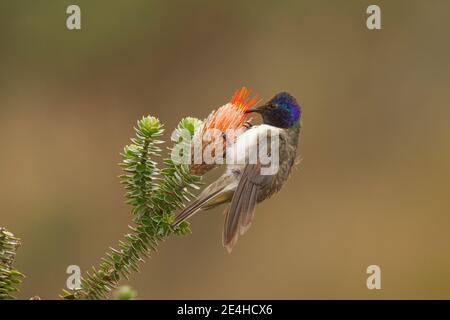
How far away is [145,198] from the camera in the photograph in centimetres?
221

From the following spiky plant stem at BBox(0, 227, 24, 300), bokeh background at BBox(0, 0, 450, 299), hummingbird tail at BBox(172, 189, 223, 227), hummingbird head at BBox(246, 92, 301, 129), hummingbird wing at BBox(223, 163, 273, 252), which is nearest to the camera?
spiky plant stem at BBox(0, 227, 24, 300)

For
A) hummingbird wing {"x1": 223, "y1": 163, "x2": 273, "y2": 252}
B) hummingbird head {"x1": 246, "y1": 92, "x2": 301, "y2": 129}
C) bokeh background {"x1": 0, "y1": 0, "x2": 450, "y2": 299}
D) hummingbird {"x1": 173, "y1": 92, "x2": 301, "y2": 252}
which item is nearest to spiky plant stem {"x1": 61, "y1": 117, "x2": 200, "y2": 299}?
hummingbird {"x1": 173, "y1": 92, "x2": 301, "y2": 252}

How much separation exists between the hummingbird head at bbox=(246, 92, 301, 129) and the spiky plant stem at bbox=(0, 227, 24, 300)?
210cm

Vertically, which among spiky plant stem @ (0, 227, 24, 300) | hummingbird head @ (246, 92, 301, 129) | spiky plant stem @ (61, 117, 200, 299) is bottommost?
spiky plant stem @ (0, 227, 24, 300)

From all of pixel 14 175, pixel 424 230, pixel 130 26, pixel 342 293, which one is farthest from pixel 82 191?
pixel 424 230

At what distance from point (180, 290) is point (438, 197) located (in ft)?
9.69

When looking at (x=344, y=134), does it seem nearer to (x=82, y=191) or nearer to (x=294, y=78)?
(x=294, y=78)

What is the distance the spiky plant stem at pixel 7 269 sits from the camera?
5.53 ft

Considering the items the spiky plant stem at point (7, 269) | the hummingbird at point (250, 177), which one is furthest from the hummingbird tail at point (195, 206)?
the spiky plant stem at point (7, 269)

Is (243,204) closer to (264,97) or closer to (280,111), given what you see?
(280,111)

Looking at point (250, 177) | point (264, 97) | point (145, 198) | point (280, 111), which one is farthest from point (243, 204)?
point (264, 97)

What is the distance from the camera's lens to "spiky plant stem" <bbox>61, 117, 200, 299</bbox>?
6.71 ft

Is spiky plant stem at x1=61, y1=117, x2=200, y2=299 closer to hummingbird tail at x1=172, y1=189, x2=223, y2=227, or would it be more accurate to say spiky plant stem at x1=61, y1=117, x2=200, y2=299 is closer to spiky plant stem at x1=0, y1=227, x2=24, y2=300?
hummingbird tail at x1=172, y1=189, x2=223, y2=227

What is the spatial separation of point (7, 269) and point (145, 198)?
1.89 feet
